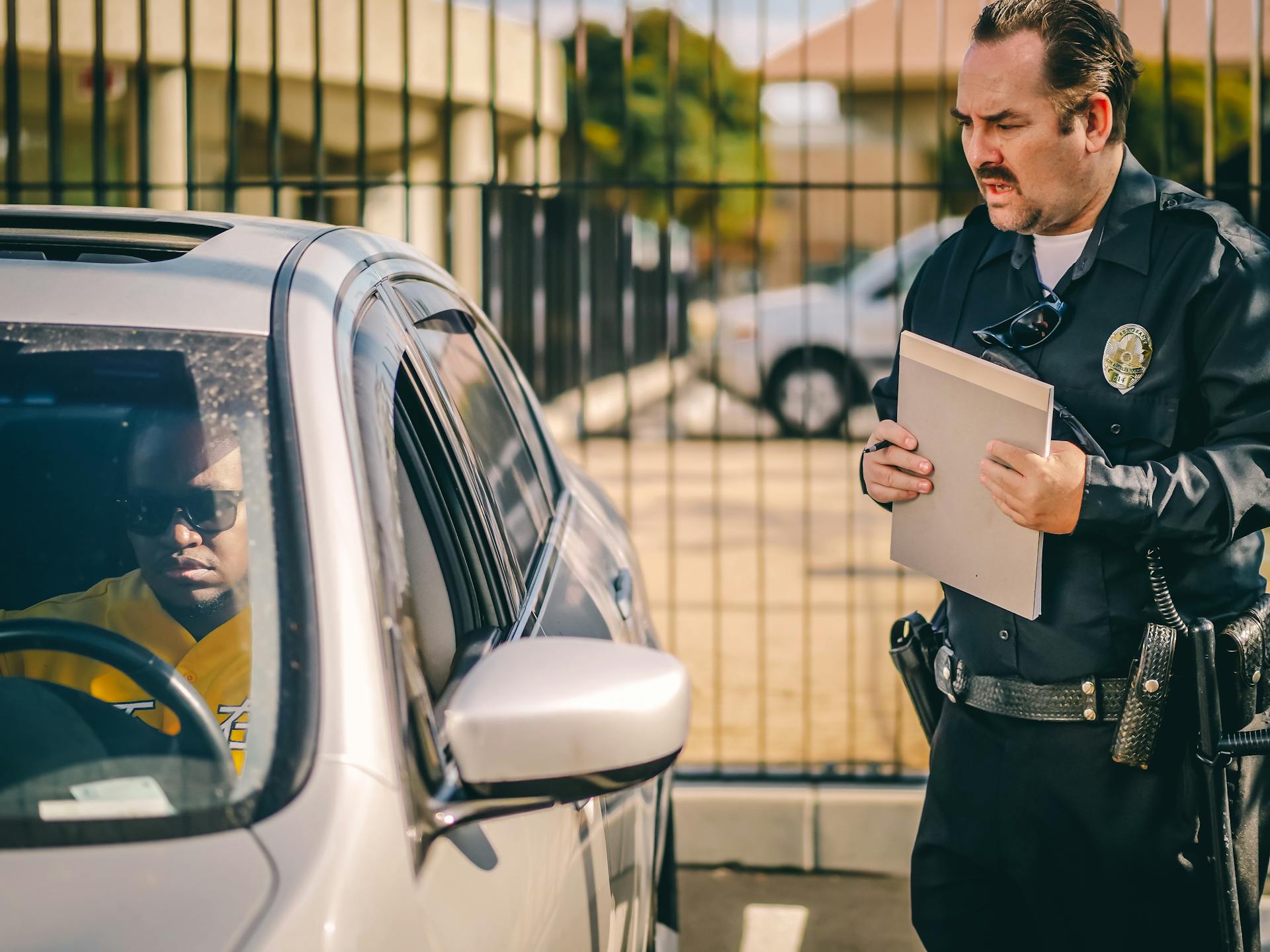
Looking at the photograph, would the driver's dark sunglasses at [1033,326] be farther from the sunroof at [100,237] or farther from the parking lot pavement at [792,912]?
the parking lot pavement at [792,912]

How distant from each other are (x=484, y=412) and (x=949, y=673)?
100 cm

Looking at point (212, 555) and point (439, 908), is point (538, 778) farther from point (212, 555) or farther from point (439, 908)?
point (212, 555)

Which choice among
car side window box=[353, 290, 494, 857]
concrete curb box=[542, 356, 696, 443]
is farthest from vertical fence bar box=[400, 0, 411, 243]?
concrete curb box=[542, 356, 696, 443]

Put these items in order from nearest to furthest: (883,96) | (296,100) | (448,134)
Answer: (448,134)
(296,100)
(883,96)

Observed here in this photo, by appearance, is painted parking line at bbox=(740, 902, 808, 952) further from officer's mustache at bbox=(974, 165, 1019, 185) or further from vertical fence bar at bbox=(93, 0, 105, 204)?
vertical fence bar at bbox=(93, 0, 105, 204)

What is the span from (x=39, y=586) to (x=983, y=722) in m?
1.42

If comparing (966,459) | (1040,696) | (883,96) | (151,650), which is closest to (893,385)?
(966,459)

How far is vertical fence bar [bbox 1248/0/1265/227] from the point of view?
380 cm

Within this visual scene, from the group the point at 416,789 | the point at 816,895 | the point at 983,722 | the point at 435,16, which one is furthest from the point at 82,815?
the point at 435,16

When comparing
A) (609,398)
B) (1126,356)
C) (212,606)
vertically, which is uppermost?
(1126,356)

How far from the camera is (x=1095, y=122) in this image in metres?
2.05

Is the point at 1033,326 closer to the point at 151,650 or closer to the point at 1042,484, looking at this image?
the point at 1042,484

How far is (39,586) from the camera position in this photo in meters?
1.74

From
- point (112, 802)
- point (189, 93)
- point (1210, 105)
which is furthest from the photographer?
point (189, 93)
